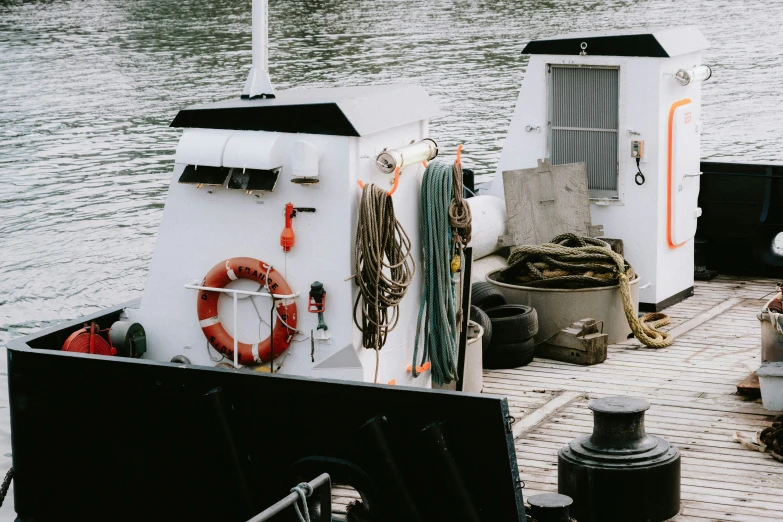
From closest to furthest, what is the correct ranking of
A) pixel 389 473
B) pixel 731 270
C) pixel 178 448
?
1. pixel 389 473
2. pixel 178 448
3. pixel 731 270

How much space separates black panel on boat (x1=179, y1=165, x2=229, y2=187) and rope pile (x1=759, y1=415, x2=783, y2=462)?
3.21 metres

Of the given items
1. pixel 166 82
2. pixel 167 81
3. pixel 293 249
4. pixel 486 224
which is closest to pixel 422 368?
pixel 293 249

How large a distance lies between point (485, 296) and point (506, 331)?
354 mm

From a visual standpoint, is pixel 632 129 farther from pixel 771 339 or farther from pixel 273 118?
pixel 273 118

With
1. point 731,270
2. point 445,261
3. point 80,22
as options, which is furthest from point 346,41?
point 445,261

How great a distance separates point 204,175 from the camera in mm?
6328

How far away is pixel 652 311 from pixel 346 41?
2511cm

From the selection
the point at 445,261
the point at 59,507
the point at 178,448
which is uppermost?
the point at 445,261

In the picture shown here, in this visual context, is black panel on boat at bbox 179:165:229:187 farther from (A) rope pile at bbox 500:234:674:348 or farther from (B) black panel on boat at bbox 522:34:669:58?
(B) black panel on boat at bbox 522:34:669:58

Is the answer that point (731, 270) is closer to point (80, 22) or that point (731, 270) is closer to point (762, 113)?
point (762, 113)

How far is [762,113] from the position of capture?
82.0 feet

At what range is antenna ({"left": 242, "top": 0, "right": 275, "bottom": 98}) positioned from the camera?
6559 mm

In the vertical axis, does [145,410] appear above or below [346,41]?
below

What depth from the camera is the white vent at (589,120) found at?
30.9 feet
